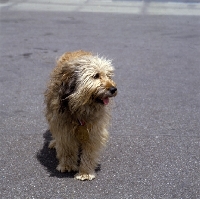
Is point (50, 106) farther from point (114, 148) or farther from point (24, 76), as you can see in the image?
point (24, 76)

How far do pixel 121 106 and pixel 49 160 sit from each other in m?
1.81

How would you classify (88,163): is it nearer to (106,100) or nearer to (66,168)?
(66,168)

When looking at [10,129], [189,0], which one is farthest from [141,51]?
[189,0]

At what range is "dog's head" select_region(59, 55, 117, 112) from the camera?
12.9ft

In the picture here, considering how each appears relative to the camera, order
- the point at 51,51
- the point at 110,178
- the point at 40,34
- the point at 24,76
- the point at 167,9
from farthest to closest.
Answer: the point at 167,9, the point at 40,34, the point at 51,51, the point at 24,76, the point at 110,178

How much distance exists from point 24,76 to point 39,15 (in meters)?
6.33

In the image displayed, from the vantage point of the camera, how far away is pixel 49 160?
A: 15.1ft

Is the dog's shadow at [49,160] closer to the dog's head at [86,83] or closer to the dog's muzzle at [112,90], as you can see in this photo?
the dog's head at [86,83]

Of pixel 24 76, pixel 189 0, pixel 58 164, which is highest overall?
pixel 58 164

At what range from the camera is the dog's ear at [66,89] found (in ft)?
13.2

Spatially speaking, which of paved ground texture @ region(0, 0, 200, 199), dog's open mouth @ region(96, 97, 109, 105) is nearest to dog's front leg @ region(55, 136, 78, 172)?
paved ground texture @ region(0, 0, 200, 199)

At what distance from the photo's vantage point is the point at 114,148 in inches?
192

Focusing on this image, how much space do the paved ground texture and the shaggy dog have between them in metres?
0.20

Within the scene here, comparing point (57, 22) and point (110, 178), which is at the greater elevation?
point (110, 178)
